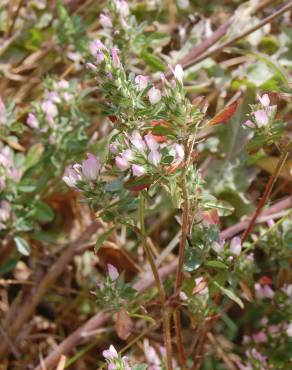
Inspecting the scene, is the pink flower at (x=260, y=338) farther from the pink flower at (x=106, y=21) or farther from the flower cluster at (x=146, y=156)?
the pink flower at (x=106, y=21)

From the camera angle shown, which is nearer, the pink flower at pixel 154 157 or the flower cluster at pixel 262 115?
the pink flower at pixel 154 157

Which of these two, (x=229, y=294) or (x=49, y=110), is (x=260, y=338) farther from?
(x=49, y=110)

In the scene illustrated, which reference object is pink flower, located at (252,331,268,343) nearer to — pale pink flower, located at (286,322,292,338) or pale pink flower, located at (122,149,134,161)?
pale pink flower, located at (286,322,292,338)

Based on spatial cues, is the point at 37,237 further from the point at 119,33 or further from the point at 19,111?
the point at 119,33

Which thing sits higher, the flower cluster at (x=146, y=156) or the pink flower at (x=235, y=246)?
the flower cluster at (x=146, y=156)

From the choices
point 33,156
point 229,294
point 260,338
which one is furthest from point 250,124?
point 33,156

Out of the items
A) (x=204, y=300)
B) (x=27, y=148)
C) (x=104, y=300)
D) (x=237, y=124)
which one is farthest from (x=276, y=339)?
(x=27, y=148)

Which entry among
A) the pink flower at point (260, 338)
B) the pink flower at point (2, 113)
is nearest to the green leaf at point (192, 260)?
the pink flower at point (260, 338)

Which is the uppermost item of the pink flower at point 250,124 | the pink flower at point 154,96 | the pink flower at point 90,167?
the pink flower at point 154,96
